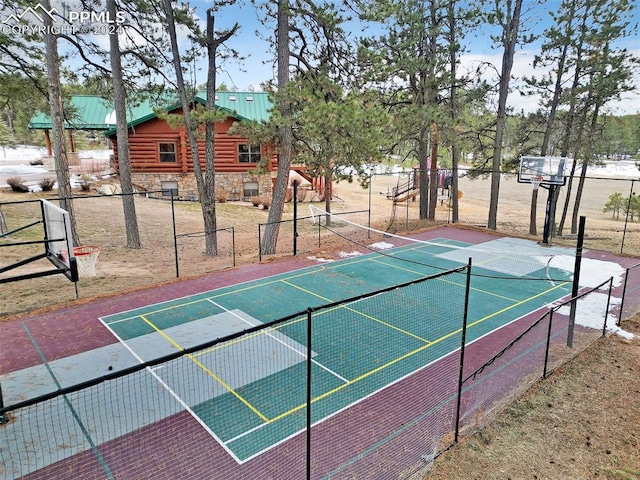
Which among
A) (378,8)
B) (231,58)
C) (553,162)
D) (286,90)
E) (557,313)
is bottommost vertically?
(557,313)

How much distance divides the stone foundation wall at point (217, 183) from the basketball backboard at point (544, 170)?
1374 cm

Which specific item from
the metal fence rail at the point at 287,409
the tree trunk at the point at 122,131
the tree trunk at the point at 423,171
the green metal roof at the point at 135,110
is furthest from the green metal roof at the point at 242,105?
the metal fence rail at the point at 287,409

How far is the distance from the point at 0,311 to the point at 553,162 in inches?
687

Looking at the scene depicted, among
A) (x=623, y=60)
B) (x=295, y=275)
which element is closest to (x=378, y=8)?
(x=295, y=275)

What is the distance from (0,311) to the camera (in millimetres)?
9445

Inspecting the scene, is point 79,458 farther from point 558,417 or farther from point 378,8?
point 378,8

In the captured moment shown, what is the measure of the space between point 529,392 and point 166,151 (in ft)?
75.9

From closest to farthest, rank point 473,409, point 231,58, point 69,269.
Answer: point 69,269, point 473,409, point 231,58

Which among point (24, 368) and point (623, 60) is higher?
point (623, 60)

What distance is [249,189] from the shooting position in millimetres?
26406

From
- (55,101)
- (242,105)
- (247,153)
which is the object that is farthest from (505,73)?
(55,101)

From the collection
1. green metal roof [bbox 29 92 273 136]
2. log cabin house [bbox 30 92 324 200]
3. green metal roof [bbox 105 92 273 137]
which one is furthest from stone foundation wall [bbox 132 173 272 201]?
green metal roof [bbox 105 92 273 137]

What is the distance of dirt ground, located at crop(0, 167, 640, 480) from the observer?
4.91 metres

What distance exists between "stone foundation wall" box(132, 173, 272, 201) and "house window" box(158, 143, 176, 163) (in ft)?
2.88
